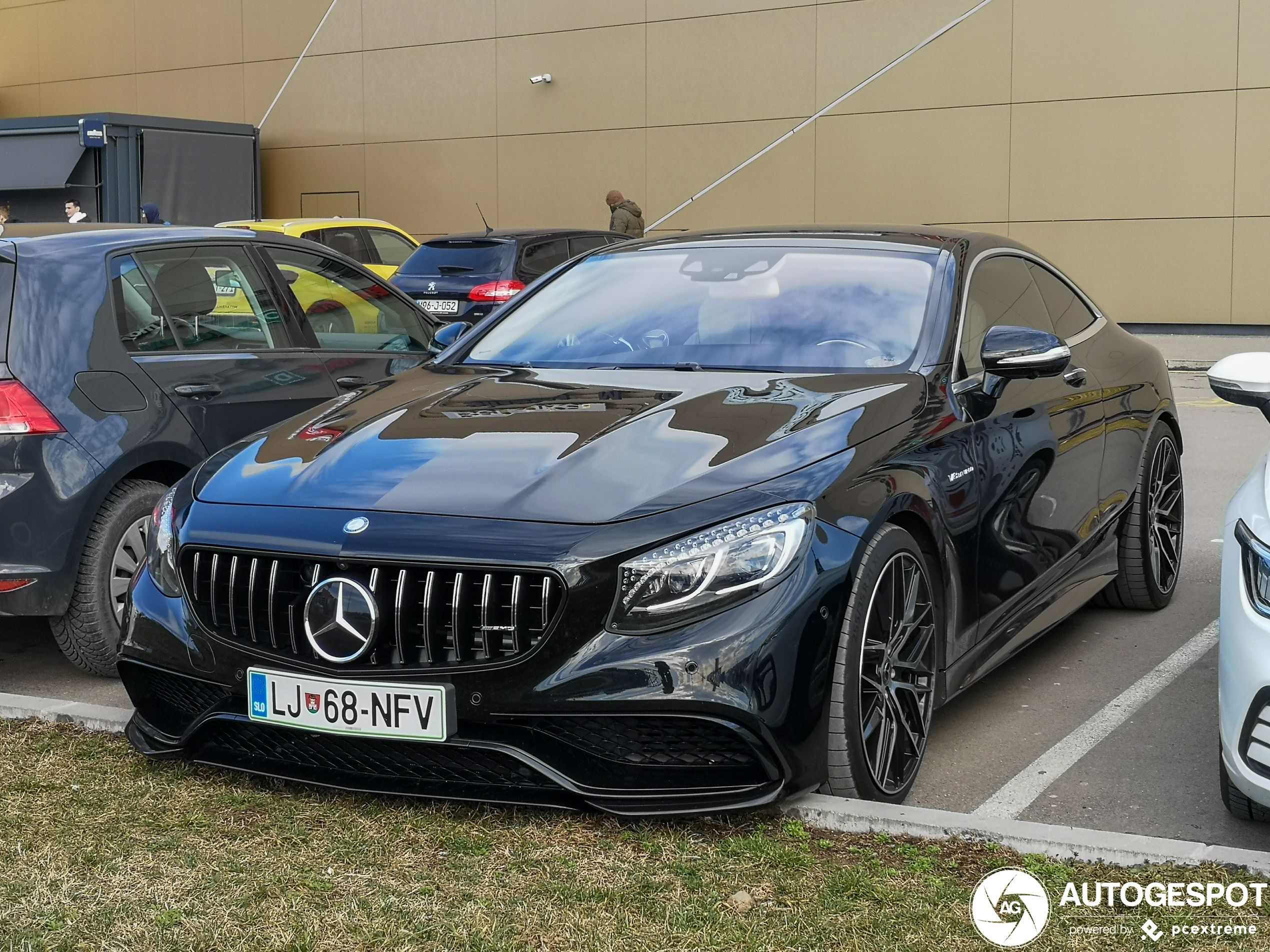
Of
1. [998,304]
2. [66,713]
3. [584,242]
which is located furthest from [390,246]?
[66,713]

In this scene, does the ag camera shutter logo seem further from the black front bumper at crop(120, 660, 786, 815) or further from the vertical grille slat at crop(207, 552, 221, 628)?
the vertical grille slat at crop(207, 552, 221, 628)

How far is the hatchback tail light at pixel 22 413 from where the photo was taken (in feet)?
16.0

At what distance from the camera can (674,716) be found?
11.0ft

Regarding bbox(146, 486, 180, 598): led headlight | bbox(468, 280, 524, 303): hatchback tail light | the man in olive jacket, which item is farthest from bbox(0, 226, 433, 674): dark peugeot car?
the man in olive jacket

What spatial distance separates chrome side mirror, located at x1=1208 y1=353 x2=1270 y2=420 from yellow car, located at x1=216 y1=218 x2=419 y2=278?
13.8m

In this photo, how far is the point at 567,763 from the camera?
11.3 ft

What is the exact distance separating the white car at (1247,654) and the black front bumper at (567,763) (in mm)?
1010

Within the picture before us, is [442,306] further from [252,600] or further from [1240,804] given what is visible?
[1240,804]

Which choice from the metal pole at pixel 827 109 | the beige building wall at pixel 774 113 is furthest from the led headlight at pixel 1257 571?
the metal pole at pixel 827 109

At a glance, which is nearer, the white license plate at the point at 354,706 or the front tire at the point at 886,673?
the white license plate at the point at 354,706

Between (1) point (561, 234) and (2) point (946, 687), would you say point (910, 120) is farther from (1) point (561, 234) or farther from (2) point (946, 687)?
(2) point (946, 687)

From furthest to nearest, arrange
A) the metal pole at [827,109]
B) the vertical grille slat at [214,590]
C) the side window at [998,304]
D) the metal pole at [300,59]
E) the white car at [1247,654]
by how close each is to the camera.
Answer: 1. the metal pole at [300,59]
2. the metal pole at [827,109]
3. the side window at [998,304]
4. the vertical grille slat at [214,590]
5. the white car at [1247,654]

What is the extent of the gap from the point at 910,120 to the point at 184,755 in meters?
19.5

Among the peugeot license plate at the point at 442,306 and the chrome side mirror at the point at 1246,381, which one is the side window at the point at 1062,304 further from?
the peugeot license plate at the point at 442,306
